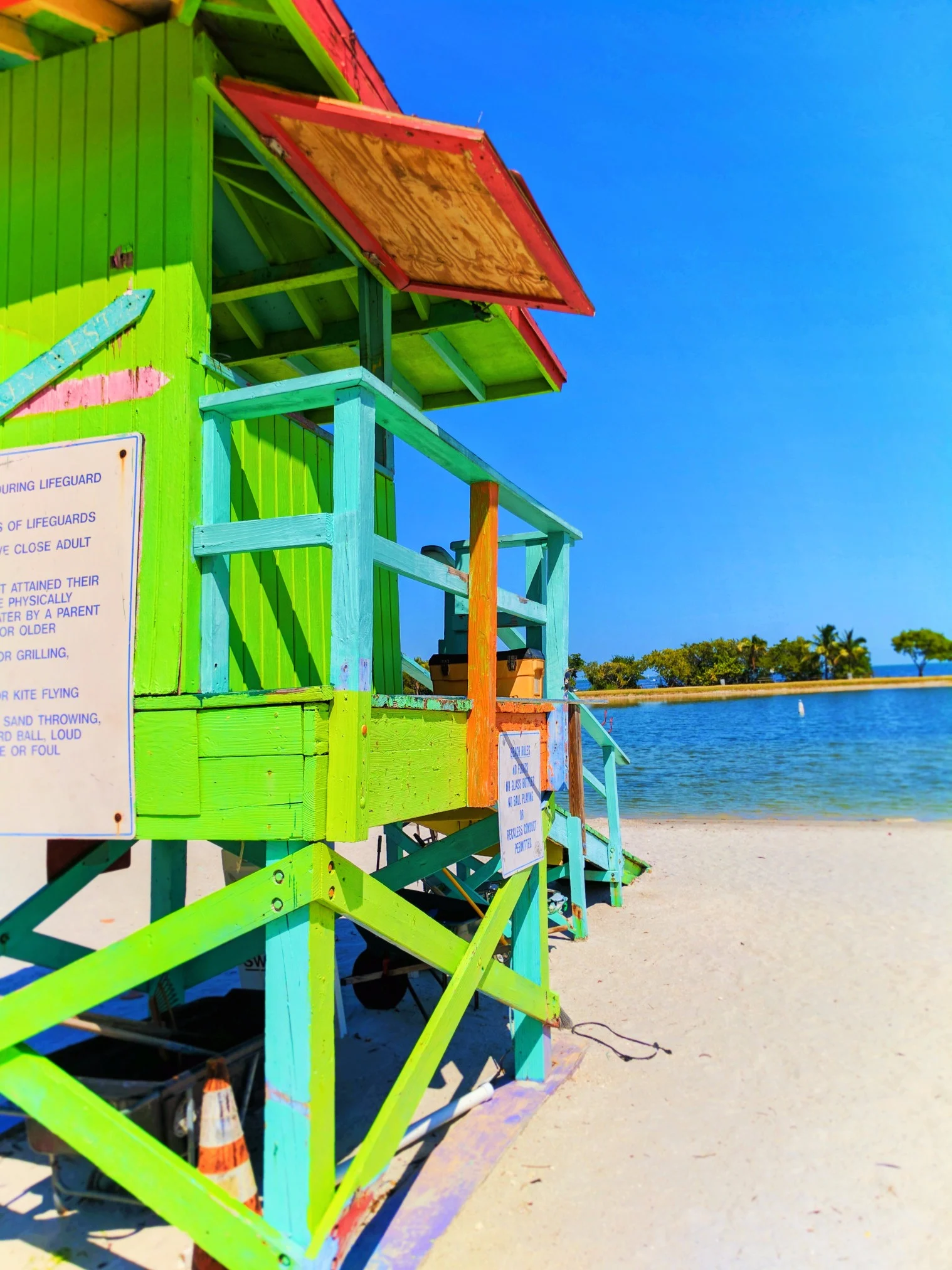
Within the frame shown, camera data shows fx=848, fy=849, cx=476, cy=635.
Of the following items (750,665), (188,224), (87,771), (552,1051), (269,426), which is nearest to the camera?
(87,771)

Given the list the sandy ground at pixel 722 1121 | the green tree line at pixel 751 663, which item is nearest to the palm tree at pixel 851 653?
the green tree line at pixel 751 663

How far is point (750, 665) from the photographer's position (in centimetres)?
11275

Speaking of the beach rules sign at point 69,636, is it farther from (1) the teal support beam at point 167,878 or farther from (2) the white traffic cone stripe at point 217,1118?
(1) the teal support beam at point 167,878

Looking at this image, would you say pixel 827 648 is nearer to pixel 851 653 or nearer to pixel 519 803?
pixel 851 653

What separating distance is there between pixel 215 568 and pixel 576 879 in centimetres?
620

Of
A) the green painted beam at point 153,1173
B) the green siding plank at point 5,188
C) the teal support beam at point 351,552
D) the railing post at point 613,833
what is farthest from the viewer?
the railing post at point 613,833

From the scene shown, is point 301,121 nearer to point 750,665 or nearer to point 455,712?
point 455,712

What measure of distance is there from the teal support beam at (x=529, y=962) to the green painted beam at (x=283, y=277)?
3471 millimetres

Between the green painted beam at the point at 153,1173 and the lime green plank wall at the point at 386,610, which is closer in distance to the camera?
the green painted beam at the point at 153,1173

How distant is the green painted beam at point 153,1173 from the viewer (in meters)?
2.44

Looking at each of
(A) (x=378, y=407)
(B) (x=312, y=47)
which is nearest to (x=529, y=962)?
(A) (x=378, y=407)

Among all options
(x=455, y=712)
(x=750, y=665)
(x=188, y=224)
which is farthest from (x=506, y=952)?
(x=750, y=665)

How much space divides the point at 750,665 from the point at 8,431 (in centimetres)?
11598

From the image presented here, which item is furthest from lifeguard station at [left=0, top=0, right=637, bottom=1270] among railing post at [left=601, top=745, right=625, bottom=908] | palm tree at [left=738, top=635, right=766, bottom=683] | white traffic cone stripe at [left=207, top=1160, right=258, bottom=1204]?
Result: palm tree at [left=738, top=635, right=766, bottom=683]
